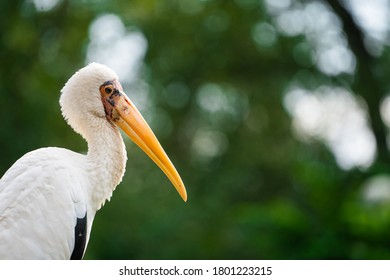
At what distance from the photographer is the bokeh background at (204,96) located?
49.3 ft

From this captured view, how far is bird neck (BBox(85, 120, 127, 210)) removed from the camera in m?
4.29

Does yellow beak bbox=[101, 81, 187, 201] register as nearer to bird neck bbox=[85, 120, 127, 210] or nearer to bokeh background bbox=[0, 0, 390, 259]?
bird neck bbox=[85, 120, 127, 210]

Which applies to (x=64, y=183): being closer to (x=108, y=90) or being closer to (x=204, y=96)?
(x=108, y=90)

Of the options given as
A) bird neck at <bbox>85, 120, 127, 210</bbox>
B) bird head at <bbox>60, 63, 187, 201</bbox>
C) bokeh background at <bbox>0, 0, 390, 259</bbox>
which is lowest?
bokeh background at <bbox>0, 0, 390, 259</bbox>

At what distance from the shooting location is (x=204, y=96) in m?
18.7

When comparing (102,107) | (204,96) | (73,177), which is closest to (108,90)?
(102,107)

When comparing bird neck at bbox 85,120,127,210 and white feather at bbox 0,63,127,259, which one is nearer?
white feather at bbox 0,63,127,259

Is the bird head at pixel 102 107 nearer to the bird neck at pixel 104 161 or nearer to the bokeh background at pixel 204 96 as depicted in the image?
the bird neck at pixel 104 161

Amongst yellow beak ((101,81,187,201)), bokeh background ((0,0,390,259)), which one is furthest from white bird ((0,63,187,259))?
bokeh background ((0,0,390,259))

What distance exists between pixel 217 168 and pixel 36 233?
1353cm

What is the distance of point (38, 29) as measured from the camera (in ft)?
53.2

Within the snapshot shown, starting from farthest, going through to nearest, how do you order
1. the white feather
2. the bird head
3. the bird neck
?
the bird head
the bird neck
the white feather

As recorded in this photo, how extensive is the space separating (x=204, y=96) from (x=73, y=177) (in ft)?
48.0
